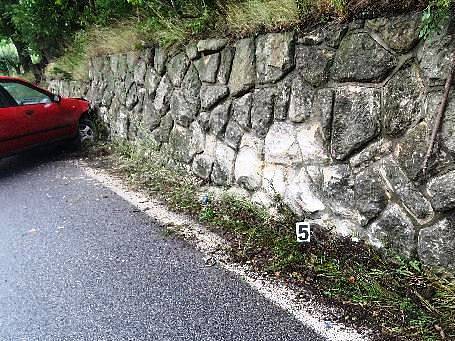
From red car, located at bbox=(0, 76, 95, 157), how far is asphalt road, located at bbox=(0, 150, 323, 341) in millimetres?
1834

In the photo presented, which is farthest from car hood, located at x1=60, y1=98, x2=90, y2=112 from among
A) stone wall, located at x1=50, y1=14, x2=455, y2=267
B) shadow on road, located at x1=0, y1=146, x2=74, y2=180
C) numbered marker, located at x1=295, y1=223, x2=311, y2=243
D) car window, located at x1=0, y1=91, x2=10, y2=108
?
numbered marker, located at x1=295, y1=223, x2=311, y2=243

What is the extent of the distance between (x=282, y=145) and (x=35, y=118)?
468cm

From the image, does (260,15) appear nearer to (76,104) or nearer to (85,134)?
(76,104)

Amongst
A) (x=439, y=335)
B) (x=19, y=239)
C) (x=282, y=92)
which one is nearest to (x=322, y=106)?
(x=282, y=92)

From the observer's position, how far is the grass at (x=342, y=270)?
2.50 m

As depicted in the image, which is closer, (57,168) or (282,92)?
(282,92)

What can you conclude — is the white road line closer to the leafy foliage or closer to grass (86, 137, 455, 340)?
grass (86, 137, 455, 340)

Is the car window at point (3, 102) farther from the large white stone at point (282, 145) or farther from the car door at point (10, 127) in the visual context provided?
the large white stone at point (282, 145)

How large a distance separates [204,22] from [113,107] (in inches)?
128

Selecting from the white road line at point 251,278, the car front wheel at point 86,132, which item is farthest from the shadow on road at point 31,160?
the white road line at point 251,278

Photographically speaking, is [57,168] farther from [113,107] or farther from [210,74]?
[210,74]

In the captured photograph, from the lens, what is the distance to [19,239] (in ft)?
14.0

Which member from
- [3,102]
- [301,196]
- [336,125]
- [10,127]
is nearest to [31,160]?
[10,127]

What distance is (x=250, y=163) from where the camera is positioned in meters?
4.10
